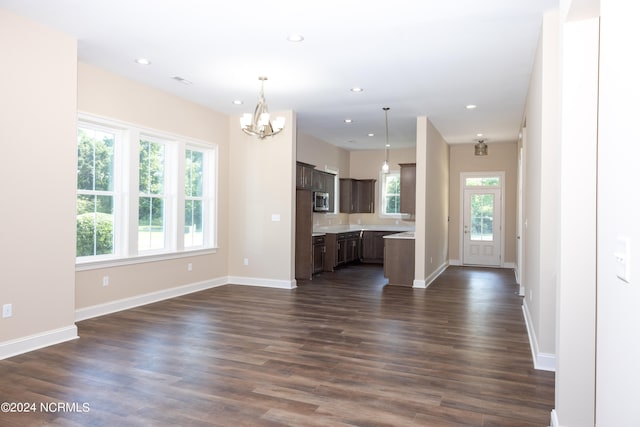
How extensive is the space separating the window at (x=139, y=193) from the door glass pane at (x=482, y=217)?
21.3 feet

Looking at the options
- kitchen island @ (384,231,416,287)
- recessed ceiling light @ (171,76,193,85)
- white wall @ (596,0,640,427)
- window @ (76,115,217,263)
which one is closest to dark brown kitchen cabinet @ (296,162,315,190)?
window @ (76,115,217,263)

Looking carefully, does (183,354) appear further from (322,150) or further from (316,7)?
(322,150)

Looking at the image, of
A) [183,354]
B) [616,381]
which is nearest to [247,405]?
[183,354]

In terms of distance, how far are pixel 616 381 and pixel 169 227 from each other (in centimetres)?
609

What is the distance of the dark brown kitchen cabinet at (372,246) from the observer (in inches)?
426

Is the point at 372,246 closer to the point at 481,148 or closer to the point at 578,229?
the point at 481,148

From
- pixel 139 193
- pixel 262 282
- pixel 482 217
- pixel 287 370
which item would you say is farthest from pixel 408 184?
pixel 287 370

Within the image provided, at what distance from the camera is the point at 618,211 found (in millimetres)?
1350

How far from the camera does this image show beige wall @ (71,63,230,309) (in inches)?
201

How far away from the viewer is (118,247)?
563 centimetres

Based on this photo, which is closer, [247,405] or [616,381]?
[616,381]

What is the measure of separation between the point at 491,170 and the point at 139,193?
808 centimetres

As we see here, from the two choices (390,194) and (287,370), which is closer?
(287,370)

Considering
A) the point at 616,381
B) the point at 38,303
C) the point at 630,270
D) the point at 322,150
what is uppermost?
the point at 322,150
